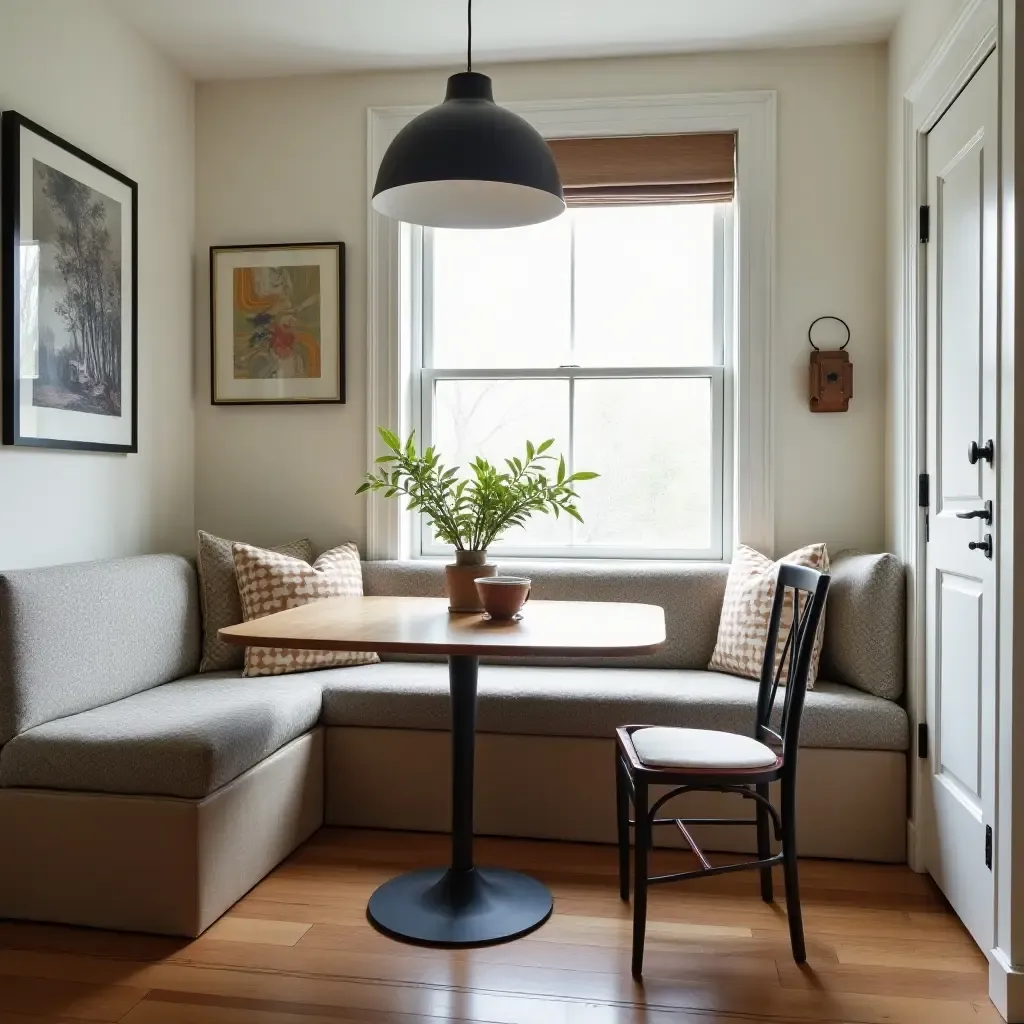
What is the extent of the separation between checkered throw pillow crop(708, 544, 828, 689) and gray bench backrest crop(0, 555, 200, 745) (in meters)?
1.86

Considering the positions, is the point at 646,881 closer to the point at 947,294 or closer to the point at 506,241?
the point at 947,294

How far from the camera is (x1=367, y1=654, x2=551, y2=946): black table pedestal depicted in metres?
2.37

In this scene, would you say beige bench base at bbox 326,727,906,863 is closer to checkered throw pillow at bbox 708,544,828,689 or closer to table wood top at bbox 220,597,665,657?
checkered throw pillow at bbox 708,544,828,689

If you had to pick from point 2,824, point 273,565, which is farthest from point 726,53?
point 2,824

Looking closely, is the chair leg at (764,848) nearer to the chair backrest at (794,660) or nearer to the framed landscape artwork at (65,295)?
the chair backrest at (794,660)

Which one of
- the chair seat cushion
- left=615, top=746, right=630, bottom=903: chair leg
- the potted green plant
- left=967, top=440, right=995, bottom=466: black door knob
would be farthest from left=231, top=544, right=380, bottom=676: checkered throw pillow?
left=967, top=440, right=995, bottom=466: black door knob

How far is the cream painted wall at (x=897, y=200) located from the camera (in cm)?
297

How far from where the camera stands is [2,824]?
2.42 meters

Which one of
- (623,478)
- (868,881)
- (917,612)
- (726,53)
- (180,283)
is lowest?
(868,881)

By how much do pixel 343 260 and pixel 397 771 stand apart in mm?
1986

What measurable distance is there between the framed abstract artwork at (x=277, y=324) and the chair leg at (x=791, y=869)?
2.30 meters

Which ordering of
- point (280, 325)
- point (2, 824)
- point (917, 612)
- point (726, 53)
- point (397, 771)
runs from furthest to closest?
point (280, 325), point (726, 53), point (397, 771), point (917, 612), point (2, 824)

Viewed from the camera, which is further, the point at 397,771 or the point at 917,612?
the point at 397,771

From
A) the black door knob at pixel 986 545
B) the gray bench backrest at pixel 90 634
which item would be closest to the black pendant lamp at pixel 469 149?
the black door knob at pixel 986 545
